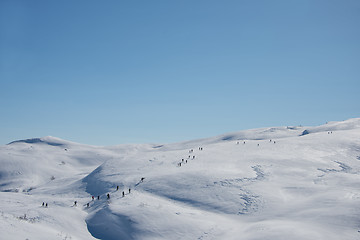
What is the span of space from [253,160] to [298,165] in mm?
6409

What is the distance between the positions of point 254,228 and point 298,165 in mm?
21004

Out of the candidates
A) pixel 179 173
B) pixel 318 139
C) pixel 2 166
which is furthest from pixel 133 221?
pixel 2 166

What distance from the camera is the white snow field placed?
19.7 m

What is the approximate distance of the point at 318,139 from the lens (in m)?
55.0

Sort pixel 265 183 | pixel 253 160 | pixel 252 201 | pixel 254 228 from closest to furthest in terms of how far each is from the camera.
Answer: pixel 254 228
pixel 252 201
pixel 265 183
pixel 253 160

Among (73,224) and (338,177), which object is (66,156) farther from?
(338,177)

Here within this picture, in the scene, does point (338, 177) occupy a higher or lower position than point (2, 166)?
lower

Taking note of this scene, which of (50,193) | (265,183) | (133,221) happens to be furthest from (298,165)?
(50,193)

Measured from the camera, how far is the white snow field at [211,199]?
19672mm

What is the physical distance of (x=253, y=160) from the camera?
41312 mm

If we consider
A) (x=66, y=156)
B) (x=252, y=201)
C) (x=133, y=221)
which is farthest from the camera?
Result: (x=66, y=156)

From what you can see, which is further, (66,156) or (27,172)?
(66,156)

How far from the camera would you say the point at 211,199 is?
27688 mm

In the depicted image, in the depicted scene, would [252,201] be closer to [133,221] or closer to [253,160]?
[133,221]
